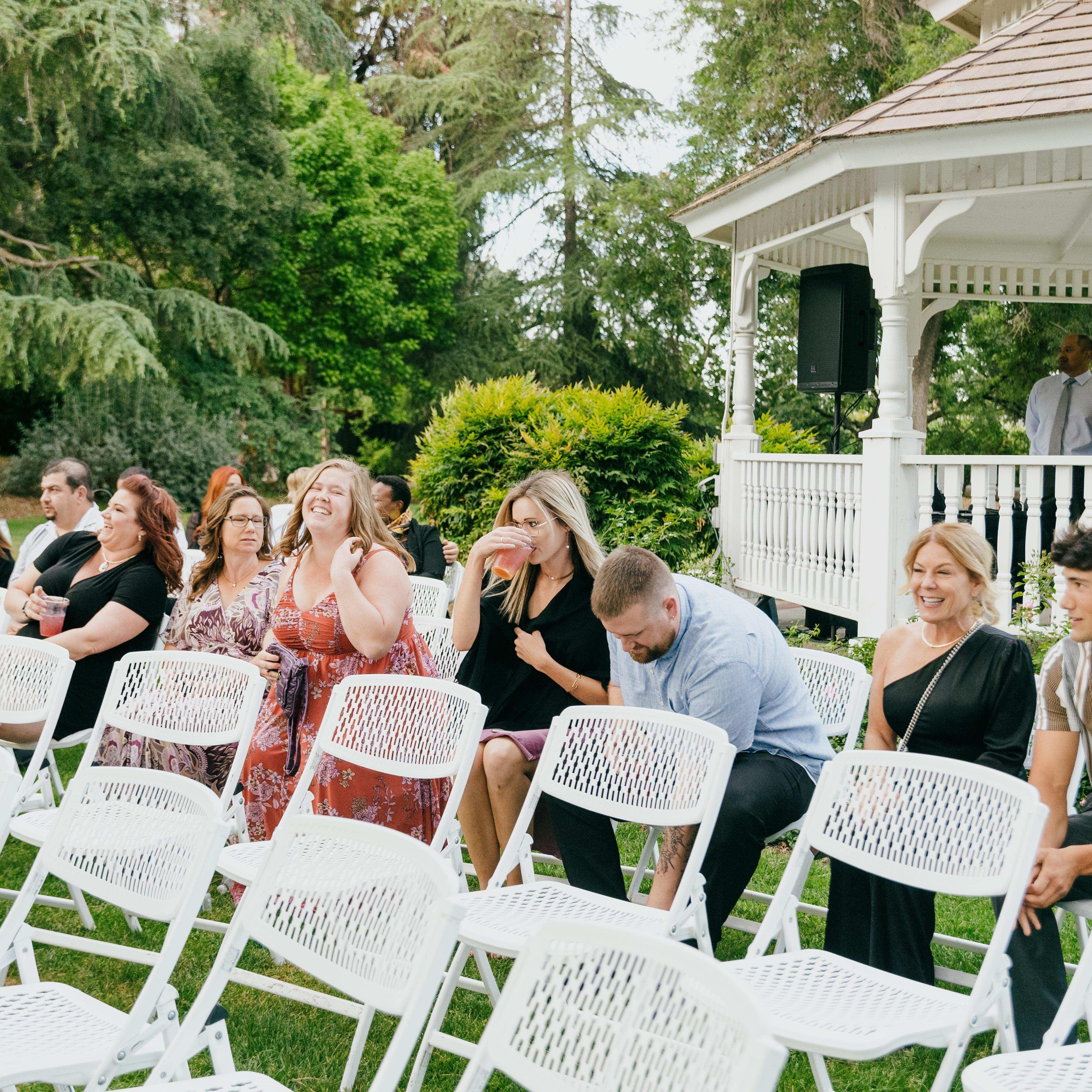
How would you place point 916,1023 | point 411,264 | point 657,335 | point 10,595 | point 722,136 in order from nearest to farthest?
point 916,1023 → point 10,595 → point 722,136 → point 657,335 → point 411,264

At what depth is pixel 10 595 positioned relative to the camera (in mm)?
5875

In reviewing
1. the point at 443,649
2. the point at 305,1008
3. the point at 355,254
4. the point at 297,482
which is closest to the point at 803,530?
the point at 297,482

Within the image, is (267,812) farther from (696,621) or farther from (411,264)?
(411,264)

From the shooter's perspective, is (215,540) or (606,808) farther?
(215,540)

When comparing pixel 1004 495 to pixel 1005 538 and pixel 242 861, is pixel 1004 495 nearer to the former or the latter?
pixel 1005 538

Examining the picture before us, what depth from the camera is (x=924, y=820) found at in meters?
2.92

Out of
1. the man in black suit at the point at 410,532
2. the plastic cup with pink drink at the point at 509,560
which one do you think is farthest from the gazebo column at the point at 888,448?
the plastic cup with pink drink at the point at 509,560

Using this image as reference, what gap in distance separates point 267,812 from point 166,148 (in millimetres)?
22047

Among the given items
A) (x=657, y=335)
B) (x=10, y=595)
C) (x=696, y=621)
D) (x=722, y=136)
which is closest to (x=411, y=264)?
(x=657, y=335)

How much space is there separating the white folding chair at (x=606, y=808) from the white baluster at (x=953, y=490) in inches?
161

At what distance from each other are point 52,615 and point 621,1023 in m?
4.07

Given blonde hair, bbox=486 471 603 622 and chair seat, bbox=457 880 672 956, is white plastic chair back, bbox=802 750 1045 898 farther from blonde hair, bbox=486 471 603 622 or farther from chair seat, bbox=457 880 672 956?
blonde hair, bbox=486 471 603 622

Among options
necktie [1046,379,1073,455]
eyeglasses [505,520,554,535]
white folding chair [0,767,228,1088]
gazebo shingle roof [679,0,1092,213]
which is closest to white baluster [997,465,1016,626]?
necktie [1046,379,1073,455]

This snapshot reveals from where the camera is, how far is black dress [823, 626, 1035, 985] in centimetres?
340
